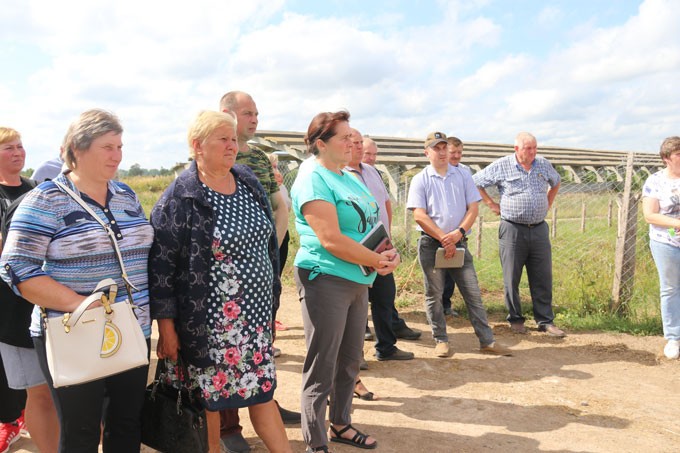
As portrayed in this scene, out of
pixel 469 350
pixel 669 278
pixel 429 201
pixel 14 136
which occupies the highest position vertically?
pixel 14 136

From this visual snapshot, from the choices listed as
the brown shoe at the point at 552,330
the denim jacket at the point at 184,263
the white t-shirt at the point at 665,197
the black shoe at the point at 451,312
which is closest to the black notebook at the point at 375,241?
the denim jacket at the point at 184,263

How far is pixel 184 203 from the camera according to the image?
2570 mm

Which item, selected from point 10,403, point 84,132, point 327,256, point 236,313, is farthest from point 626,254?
point 10,403

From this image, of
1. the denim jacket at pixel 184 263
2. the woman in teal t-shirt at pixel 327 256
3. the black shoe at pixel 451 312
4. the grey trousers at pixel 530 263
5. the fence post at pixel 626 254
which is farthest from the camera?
the black shoe at pixel 451 312

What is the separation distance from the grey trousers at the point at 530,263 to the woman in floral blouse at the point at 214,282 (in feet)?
12.7

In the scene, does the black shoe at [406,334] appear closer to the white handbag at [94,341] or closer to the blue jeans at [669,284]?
the blue jeans at [669,284]

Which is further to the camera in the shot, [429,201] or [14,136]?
[429,201]

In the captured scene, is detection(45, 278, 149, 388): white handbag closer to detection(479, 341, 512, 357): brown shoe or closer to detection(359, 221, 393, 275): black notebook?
detection(359, 221, 393, 275): black notebook

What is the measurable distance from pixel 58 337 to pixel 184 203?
78 centimetres

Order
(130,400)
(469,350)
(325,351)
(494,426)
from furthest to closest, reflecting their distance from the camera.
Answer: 1. (469,350)
2. (494,426)
3. (325,351)
4. (130,400)

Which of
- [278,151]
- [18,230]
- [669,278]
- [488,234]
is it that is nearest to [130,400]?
[18,230]

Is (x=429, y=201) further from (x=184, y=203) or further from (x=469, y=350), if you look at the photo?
(x=184, y=203)

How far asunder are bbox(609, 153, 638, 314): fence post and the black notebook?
4287 mm

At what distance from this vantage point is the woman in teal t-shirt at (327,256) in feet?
9.87
